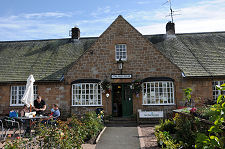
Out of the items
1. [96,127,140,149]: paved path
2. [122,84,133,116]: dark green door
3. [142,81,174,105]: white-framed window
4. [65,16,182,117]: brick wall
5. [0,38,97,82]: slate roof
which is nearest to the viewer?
[96,127,140,149]: paved path

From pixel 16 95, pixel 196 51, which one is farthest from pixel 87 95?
pixel 196 51

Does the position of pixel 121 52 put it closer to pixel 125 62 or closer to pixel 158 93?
pixel 125 62

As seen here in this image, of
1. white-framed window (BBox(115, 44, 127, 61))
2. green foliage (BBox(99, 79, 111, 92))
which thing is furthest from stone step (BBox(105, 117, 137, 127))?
white-framed window (BBox(115, 44, 127, 61))

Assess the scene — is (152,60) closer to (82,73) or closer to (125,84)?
(125,84)

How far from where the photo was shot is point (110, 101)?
569 inches

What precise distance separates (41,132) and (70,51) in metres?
12.7

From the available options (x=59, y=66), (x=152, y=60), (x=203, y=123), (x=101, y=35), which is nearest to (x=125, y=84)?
(x=152, y=60)

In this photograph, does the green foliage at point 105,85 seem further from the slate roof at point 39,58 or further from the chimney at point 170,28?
the chimney at point 170,28

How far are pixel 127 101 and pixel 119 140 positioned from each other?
5770 mm

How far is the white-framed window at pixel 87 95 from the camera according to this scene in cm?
1457

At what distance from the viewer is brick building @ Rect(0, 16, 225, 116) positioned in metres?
14.3

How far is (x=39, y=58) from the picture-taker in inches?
698

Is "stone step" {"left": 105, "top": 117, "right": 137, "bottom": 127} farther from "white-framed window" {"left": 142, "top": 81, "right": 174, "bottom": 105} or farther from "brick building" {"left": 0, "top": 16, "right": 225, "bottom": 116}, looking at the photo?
"white-framed window" {"left": 142, "top": 81, "right": 174, "bottom": 105}

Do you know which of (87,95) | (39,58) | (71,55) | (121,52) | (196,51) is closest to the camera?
(87,95)
